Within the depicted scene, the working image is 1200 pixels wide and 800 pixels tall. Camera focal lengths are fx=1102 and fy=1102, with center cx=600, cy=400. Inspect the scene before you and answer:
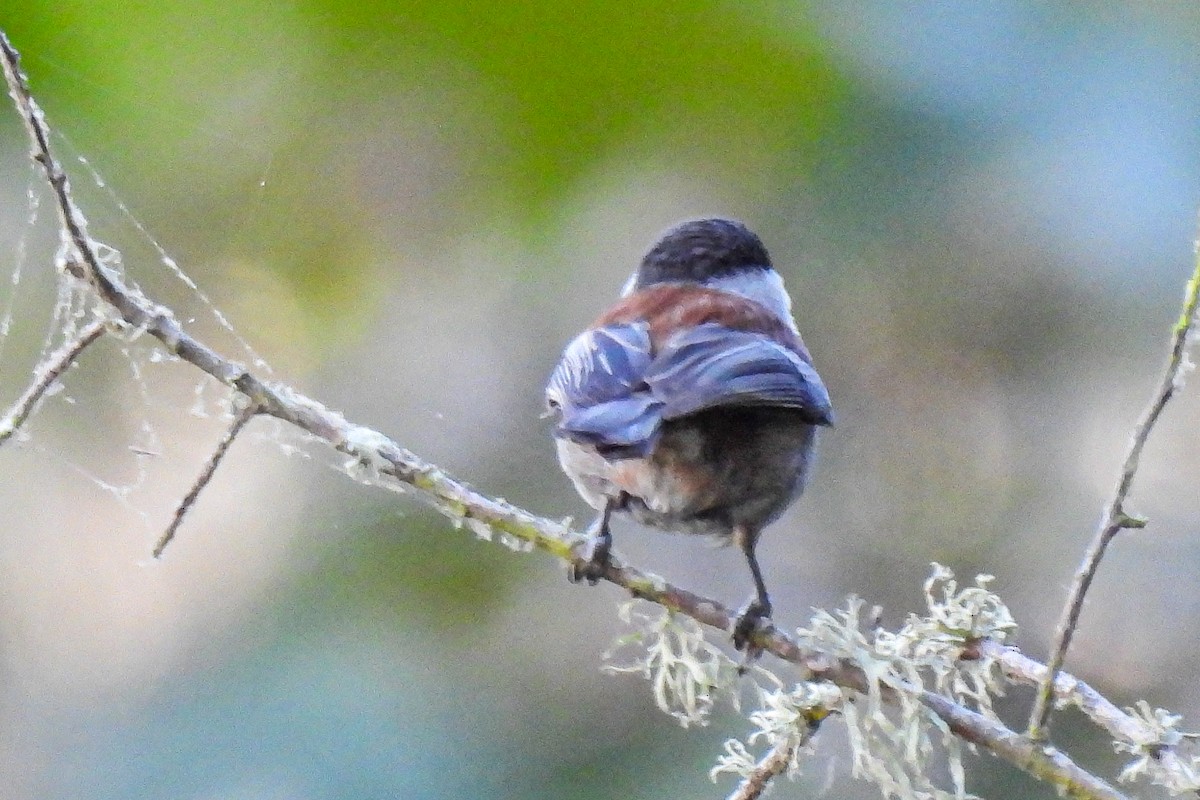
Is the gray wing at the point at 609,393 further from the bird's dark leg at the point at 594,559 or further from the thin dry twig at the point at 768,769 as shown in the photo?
the thin dry twig at the point at 768,769

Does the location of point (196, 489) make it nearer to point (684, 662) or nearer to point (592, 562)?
point (592, 562)

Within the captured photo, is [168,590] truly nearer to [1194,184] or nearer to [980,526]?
[980,526]

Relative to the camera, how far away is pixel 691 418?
126 centimetres

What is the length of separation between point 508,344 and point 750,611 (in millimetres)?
734

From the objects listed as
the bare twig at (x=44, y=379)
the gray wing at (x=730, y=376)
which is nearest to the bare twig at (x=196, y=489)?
the bare twig at (x=44, y=379)

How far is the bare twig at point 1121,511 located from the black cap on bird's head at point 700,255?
0.86m

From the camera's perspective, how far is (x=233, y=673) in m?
1.67

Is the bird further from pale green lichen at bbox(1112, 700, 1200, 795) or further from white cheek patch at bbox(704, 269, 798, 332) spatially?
pale green lichen at bbox(1112, 700, 1200, 795)

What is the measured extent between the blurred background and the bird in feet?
1.21

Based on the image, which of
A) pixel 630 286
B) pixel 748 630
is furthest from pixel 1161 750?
pixel 630 286

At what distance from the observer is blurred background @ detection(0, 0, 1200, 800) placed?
1.67m

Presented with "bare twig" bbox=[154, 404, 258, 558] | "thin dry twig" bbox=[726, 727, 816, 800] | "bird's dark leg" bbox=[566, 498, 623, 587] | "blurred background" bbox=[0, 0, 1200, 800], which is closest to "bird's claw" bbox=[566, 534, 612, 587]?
"bird's dark leg" bbox=[566, 498, 623, 587]

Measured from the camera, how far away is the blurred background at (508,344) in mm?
1665

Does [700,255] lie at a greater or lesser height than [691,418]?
greater
